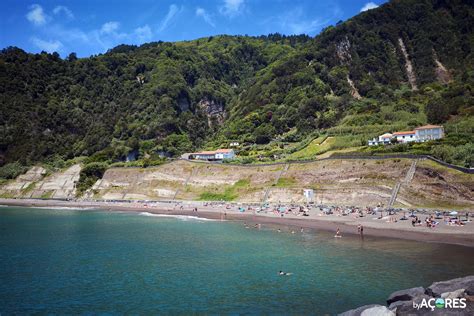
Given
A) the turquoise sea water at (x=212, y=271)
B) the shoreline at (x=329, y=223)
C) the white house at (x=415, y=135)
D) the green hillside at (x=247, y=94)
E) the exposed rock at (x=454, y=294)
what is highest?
the green hillside at (x=247, y=94)

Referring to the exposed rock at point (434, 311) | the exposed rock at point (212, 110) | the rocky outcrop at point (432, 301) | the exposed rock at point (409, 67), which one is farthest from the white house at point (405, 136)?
the exposed rock at point (212, 110)

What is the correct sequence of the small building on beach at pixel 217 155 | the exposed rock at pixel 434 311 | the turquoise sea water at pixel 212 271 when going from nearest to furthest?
the exposed rock at pixel 434 311 < the turquoise sea water at pixel 212 271 < the small building on beach at pixel 217 155

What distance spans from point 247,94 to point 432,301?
6222 inches

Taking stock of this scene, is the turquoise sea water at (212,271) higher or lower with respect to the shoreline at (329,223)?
lower

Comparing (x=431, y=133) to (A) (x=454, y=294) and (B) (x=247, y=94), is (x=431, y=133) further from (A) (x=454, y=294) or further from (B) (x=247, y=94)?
(B) (x=247, y=94)

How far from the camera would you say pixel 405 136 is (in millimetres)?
82188

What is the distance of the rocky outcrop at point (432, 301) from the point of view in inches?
722

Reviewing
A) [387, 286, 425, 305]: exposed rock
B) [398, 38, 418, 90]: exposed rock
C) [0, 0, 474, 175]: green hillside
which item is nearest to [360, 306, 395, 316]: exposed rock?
[387, 286, 425, 305]: exposed rock

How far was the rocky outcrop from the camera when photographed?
1834 cm

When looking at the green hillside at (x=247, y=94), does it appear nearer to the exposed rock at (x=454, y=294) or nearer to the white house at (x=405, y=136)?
the white house at (x=405, y=136)

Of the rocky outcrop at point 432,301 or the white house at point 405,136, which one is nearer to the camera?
the rocky outcrop at point 432,301

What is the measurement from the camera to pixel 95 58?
19075cm

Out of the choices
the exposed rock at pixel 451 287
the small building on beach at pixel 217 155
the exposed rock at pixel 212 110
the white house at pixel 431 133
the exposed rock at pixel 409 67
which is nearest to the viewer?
the exposed rock at pixel 451 287

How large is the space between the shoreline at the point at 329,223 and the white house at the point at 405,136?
3516 cm
